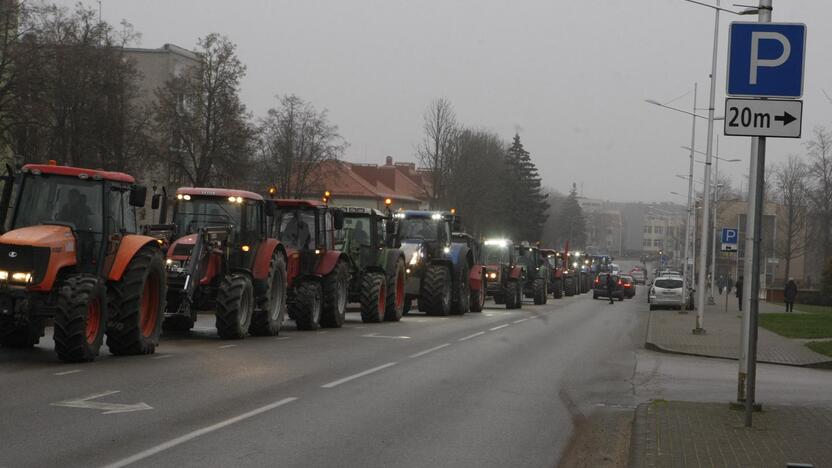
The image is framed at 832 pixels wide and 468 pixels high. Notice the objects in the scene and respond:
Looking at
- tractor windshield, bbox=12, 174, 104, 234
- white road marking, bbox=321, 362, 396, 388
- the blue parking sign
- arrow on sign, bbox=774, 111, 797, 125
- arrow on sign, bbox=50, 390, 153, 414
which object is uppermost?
the blue parking sign

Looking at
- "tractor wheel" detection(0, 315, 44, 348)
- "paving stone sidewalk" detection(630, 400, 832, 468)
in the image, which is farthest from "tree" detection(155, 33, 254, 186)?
"paving stone sidewalk" detection(630, 400, 832, 468)

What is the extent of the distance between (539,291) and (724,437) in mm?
41162

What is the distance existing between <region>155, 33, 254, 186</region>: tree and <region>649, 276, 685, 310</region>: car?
70.8 ft

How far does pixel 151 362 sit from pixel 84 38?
119 feet

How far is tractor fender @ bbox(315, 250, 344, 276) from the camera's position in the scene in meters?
24.7

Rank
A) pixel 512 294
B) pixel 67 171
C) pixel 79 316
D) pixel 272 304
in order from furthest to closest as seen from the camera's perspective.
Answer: pixel 512 294
pixel 272 304
pixel 67 171
pixel 79 316

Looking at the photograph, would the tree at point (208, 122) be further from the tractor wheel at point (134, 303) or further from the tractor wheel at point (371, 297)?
the tractor wheel at point (134, 303)

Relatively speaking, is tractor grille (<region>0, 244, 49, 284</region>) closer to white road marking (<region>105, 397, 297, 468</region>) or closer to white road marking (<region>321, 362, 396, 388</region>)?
white road marking (<region>321, 362, 396, 388</region>)

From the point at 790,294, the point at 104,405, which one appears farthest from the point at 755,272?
the point at 790,294

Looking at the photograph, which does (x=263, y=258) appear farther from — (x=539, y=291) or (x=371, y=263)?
(x=539, y=291)

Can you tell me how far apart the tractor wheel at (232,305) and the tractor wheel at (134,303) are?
2.59 metres

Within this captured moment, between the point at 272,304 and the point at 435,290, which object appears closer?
the point at 272,304

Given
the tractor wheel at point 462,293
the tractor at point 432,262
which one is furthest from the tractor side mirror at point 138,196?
the tractor wheel at point 462,293

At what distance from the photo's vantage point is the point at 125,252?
16.2 meters
